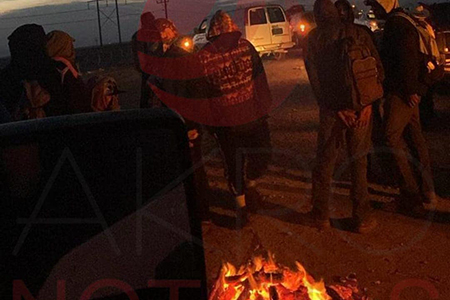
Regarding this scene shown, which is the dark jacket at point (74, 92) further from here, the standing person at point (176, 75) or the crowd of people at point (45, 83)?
the standing person at point (176, 75)

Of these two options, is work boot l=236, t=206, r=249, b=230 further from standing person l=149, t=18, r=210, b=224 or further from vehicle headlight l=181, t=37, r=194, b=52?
vehicle headlight l=181, t=37, r=194, b=52

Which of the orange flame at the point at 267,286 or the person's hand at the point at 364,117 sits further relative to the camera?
the person's hand at the point at 364,117

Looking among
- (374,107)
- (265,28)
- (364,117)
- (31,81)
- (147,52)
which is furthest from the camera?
(265,28)

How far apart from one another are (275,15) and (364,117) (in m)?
20.8

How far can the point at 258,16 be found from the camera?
2520 cm

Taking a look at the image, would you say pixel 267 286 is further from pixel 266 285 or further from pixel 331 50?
pixel 331 50

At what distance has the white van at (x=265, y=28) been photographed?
25000 mm

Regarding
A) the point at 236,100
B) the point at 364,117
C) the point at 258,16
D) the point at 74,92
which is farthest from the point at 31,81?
the point at 258,16

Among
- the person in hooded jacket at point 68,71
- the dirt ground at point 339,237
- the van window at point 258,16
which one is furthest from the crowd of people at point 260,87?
the van window at point 258,16

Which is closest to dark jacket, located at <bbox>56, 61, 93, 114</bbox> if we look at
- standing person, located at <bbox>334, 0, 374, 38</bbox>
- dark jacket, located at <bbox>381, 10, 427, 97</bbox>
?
standing person, located at <bbox>334, 0, 374, 38</bbox>

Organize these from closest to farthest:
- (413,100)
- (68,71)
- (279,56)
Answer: (68,71) → (413,100) → (279,56)

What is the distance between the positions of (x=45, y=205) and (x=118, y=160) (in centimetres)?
33

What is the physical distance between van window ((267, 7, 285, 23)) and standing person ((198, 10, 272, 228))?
783 inches

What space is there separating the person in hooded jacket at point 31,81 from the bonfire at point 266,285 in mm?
1972
